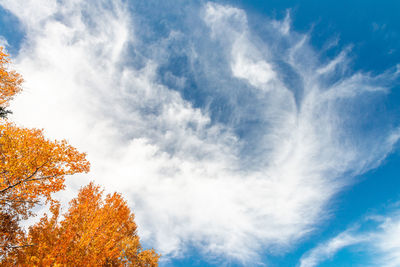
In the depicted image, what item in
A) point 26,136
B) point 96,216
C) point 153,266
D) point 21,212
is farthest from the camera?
point 153,266

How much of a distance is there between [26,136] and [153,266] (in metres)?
19.1

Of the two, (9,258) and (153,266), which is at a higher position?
(153,266)

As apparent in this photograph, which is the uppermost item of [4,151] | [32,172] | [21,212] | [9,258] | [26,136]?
[26,136]

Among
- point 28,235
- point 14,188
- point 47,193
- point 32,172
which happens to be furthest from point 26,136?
point 28,235

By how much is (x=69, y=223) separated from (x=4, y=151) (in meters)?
7.77

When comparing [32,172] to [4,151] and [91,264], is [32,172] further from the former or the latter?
[91,264]

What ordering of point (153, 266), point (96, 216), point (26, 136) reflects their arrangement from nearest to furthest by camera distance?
point (26, 136), point (96, 216), point (153, 266)

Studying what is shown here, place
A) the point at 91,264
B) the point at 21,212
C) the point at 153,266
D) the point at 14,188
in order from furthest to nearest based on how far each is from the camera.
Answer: the point at 153,266 < the point at 21,212 < the point at 91,264 < the point at 14,188

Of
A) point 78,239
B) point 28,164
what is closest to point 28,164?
point 28,164

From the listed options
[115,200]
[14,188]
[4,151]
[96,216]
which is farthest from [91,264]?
[4,151]

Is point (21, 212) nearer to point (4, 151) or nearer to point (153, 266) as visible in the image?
point (4, 151)

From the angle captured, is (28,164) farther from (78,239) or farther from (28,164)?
(78,239)

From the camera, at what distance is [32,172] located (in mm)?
9617

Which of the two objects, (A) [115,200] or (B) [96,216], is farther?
(A) [115,200]
